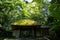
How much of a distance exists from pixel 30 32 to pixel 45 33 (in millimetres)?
2329

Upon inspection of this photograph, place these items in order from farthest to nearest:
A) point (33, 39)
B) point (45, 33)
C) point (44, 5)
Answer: point (44, 5) → point (45, 33) → point (33, 39)

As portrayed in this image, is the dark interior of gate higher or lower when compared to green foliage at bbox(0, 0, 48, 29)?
Result: lower

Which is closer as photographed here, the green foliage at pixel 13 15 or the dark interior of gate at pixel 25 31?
the dark interior of gate at pixel 25 31

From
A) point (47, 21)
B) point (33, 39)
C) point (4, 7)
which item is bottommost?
point (33, 39)

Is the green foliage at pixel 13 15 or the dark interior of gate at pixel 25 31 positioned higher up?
the green foliage at pixel 13 15

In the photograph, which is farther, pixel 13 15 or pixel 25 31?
pixel 13 15

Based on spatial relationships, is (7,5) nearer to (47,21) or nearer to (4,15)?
(4,15)

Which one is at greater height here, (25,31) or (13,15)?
(13,15)

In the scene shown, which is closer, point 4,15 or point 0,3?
point 0,3

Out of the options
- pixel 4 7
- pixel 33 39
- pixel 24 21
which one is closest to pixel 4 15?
pixel 4 7

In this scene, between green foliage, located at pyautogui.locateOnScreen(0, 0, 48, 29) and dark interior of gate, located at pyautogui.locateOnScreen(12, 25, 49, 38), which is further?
green foliage, located at pyautogui.locateOnScreen(0, 0, 48, 29)

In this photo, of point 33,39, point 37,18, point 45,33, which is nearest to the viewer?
point 33,39

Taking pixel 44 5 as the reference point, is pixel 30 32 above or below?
below

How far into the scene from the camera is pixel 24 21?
2166 cm
